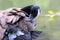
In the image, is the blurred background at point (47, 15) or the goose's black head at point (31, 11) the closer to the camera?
the goose's black head at point (31, 11)

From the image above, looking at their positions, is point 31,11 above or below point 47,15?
above

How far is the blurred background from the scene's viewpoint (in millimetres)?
3243

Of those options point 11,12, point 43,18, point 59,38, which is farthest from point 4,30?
point 43,18

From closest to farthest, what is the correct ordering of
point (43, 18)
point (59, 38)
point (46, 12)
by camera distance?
point (59, 38) < point (43, 18) < point (46, 12)

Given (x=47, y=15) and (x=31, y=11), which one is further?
(x=47, y=15)

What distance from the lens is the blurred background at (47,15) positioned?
10.6 feet

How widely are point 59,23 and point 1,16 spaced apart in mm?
→ 1285

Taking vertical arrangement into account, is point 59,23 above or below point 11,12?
below

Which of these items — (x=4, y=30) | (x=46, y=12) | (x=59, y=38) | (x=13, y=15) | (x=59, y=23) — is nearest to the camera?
(x=4, y=30)

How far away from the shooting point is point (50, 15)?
4234 mm

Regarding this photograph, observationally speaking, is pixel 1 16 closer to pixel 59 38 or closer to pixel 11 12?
pixel 11 12

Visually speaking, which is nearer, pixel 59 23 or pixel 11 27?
pixel 11 27

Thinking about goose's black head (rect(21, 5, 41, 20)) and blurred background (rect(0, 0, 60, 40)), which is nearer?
goose's black head (rect(21, 5, 41, 20))

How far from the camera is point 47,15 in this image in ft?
14.0
